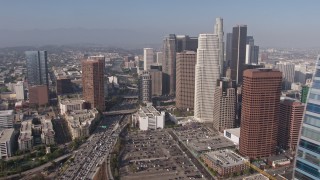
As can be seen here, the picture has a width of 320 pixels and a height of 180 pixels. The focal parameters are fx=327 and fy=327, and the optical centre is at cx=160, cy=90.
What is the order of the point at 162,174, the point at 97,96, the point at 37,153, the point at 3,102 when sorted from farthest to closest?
the point at 3,102 → the point at 97,96 → the point at 37,153 → the point at 162,174

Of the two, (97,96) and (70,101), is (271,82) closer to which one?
(97,96)

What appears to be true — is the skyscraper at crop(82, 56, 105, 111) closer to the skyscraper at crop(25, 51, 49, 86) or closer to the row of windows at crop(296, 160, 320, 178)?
the skyscraper at crop(25, 51, 49, 86)

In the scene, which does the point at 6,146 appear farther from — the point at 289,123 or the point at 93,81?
the point at 289,123

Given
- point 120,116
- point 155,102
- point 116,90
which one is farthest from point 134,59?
point 120,116

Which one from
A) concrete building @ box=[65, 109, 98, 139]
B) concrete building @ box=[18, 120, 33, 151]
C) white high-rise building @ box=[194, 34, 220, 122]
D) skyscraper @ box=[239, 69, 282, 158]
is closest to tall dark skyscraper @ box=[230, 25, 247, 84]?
white high-rise building @ box=[194, 34, 220, 122]

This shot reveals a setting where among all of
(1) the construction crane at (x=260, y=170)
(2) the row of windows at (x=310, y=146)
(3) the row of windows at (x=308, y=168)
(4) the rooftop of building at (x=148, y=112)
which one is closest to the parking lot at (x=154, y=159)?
(4) the rooftop of building at (x=148, y=112)

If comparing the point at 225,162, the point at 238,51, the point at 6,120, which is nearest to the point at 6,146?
the point at 6,120
